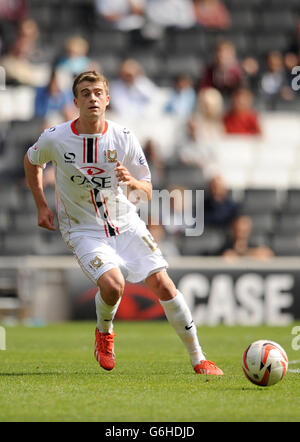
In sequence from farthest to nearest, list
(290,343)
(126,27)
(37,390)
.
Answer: (126,27) < (290,343) < (37,390)

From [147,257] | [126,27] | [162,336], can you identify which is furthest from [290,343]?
[126,27]

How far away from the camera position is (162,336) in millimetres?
11258

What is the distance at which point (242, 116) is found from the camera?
17.1m

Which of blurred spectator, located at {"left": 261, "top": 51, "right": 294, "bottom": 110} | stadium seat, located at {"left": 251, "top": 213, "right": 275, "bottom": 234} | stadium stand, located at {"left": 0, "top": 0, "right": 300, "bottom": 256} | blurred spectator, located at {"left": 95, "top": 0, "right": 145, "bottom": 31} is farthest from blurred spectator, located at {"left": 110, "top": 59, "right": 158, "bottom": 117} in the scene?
stadium seat, located at {"left": 251, "top": 213, "right": 275, "bottom": 234}

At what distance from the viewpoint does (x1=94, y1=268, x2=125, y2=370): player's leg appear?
22.2 ft

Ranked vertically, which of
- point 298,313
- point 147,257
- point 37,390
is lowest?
point 298,313

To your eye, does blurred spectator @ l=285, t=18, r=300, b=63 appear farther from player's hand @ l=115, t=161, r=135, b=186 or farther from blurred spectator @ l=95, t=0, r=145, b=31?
player's hand @ l=115, t=161, r=135, b=186

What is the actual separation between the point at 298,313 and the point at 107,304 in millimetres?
7284

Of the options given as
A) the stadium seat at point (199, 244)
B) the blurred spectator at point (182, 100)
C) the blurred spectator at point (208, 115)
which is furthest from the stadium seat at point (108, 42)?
the stadium seat at point (199, 244)

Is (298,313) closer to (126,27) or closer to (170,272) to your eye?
(170,272)

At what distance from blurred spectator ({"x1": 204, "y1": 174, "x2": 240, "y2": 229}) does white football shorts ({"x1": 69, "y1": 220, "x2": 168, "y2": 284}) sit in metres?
7.70

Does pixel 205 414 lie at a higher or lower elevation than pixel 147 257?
lower

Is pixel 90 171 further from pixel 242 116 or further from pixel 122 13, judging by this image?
pixel 122 13

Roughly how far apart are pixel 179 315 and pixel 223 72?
10.8 meters
